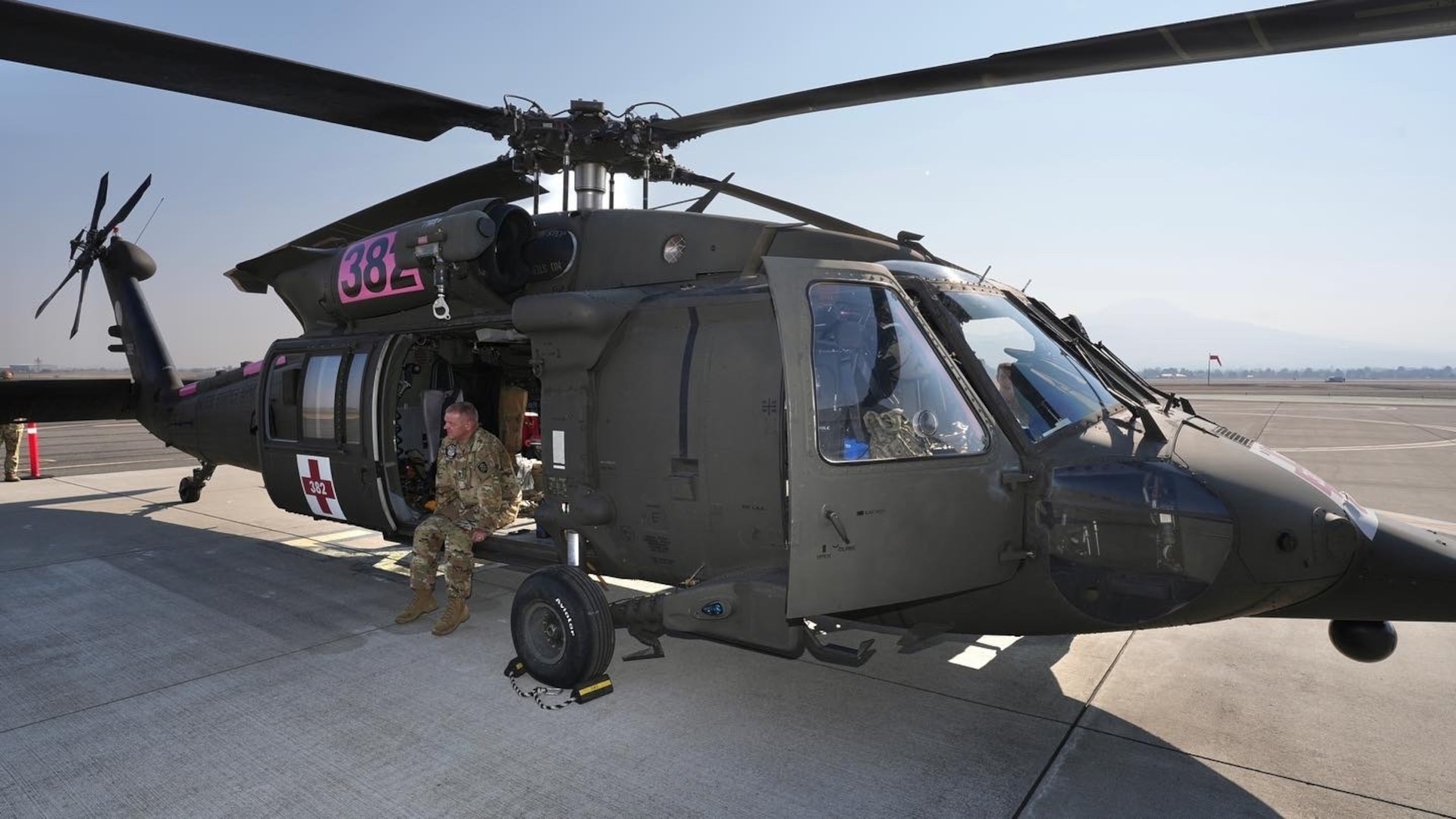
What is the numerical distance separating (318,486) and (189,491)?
18.8ft

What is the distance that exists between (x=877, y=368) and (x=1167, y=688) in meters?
2.67

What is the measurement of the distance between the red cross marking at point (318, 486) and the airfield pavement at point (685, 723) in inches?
30.7

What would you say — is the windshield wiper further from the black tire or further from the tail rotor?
the tail rotor

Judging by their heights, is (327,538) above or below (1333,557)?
below

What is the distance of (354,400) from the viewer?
6434mm

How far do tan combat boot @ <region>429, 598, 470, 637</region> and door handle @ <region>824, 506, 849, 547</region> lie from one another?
3279mm

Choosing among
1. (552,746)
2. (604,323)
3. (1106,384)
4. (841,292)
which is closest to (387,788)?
(552,746)

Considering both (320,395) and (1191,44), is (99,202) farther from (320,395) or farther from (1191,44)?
(1191,44)

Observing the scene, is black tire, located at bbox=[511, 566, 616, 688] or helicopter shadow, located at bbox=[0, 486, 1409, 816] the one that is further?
black tire, located at bbox=[511, 566, 616, 688]

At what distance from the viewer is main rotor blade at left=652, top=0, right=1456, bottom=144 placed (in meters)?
2.88

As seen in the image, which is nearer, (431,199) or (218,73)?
(218,73)

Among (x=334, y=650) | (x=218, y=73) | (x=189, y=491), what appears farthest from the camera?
(x=189, y=491)

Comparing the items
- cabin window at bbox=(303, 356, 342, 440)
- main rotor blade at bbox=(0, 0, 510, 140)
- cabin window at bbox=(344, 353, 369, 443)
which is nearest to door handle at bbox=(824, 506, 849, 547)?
main rotor blade at bbox=(0, 0, 510, 140)

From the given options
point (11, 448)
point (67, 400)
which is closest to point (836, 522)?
point (67, 400)
